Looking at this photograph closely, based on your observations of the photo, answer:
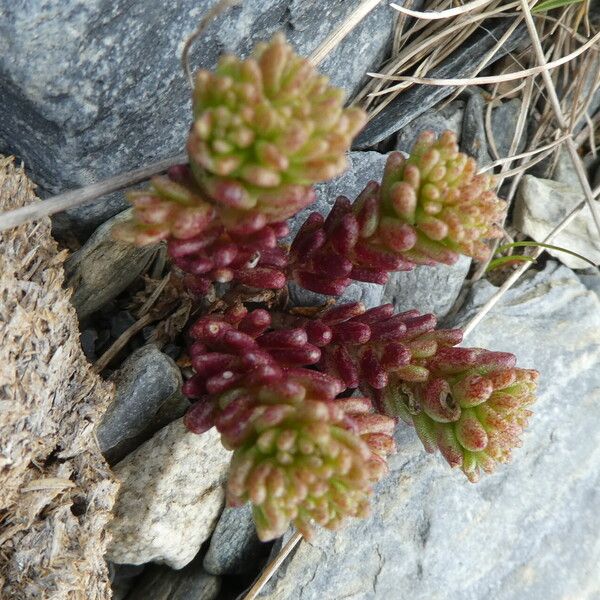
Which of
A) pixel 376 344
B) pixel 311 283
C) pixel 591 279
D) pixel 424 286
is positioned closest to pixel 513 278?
pixel 424 286

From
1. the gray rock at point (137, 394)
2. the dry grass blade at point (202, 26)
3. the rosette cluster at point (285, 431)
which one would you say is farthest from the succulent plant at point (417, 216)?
the gray rock at point (137, 394)

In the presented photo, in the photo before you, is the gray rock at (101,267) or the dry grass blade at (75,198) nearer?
the dry grass blade at (75,198)

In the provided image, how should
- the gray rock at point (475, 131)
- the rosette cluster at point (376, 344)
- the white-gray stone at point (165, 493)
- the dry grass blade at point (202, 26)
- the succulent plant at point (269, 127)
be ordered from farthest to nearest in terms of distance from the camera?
the gray rock at point (475, 131)
the white-gray stone at point (165, 493)
the rosette cluster at point (376, 344)
the dry grass blade at point (202, 26)
the succulent plant at point (269, 127)

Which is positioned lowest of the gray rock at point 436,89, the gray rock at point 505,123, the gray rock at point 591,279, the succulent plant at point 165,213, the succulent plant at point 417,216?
the gray rock at point 591,279

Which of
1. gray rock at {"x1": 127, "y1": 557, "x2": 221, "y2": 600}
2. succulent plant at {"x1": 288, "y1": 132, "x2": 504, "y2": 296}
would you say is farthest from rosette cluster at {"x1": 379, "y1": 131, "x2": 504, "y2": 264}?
gray rock at {"x1": 127, "y1": 557, "x2": 221, "y2": 600}

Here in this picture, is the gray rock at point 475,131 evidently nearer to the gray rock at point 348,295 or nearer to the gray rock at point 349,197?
the gray rock at point 349,197

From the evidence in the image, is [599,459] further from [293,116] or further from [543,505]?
[293,116]

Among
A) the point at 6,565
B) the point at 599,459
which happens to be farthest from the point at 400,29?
the point at 6,565
